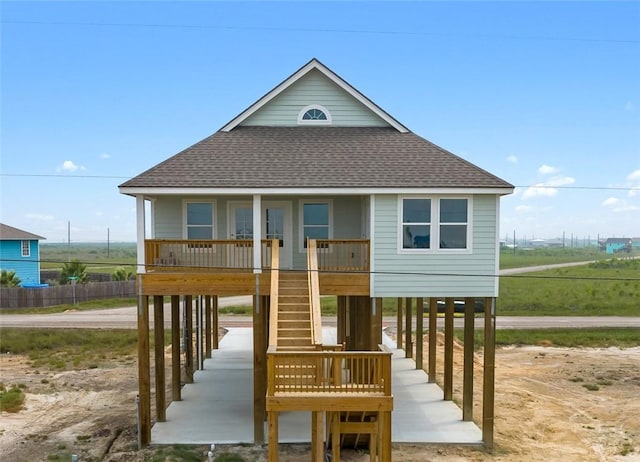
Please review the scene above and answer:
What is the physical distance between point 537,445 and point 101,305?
1367 inches

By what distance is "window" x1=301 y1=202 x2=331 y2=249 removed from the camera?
16.0 meters

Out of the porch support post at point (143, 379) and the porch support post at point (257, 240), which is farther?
the porch support post at point (257, 240)

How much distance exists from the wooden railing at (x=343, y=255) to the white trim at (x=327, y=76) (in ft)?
15.1

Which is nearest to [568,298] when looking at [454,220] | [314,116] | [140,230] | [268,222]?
[454,220]

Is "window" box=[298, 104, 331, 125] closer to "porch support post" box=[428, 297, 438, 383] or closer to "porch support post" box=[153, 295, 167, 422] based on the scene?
"porch support post" box=[153, 295, 167, 422]

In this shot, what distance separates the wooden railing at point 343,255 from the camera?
13570 mm

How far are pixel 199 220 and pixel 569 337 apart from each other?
23368mm

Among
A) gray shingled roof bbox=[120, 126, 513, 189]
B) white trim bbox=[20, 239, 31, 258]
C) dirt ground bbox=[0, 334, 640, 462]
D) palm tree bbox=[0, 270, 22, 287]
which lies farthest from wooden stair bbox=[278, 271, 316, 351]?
white trim bbox=[20, 239, 31, 258]

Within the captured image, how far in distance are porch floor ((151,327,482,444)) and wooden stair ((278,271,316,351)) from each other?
3965 mm

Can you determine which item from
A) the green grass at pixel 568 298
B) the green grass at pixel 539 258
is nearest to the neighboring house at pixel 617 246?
the green grass at pixel 539 258

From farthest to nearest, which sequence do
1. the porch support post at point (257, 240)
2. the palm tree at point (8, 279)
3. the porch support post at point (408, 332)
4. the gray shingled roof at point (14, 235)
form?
the gray shingled roof at point (14, 235) → the palm tree at point (8, 279) → the porch support post at point (408, 332) → the porch support post at point (257, 240)

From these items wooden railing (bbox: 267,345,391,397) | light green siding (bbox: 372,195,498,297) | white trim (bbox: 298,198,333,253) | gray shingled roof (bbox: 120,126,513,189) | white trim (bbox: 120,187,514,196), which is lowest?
wooden railing (bbox: 267,345,391,397)

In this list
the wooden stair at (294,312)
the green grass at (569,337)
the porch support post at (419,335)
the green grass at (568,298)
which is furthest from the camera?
the green grass at (568,298)

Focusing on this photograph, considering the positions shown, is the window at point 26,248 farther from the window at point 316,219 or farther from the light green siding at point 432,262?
the light green siding at point 432,262
